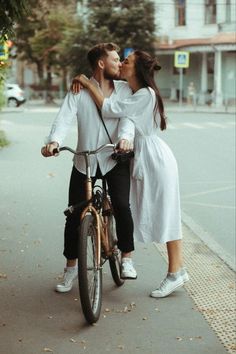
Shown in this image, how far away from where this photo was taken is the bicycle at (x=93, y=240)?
14.1 feet

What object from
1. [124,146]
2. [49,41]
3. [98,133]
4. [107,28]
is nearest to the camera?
[124,146]

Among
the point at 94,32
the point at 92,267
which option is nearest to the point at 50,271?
the point at 92,267

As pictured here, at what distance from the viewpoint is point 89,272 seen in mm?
4496

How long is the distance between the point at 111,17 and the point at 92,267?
37494 mm

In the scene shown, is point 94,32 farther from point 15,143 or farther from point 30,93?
point 15,143

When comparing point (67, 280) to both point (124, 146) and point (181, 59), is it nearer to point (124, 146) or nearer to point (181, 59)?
point (124, 146)

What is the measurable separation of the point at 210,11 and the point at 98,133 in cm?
4143

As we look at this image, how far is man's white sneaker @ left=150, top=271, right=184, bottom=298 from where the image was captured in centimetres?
510

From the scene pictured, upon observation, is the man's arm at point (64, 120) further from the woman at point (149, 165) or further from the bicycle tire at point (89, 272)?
the bicycle tire at point (89, 272)

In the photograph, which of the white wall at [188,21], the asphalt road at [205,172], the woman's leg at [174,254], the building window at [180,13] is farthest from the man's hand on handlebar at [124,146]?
the building window at [180,13]

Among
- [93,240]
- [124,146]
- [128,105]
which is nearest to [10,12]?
[128,105]

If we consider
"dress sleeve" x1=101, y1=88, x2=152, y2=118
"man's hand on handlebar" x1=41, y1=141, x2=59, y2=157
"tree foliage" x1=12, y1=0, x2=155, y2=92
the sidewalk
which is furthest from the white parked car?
"man's hand on handlebar" x1=41, y1=141, x2=59, y2=157

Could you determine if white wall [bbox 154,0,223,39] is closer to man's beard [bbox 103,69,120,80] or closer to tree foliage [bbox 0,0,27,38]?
tree foliage [bbox 0,0,27,38]

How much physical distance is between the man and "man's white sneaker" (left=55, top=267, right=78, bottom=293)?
162 millimetres
